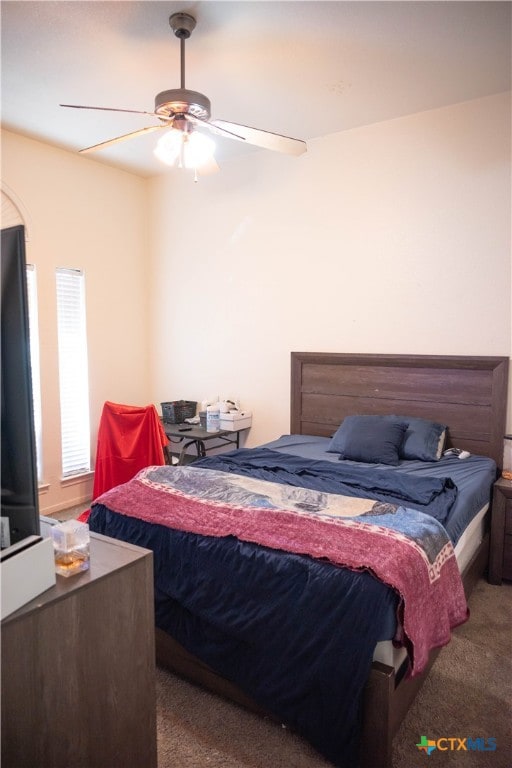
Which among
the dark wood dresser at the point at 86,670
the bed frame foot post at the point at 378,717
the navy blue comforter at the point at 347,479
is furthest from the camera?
the navy blue comforter at the point at 347,479

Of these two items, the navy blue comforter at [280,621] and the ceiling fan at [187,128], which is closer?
the navy blue comforter at [280,621]

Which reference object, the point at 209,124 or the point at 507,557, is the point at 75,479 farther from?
the point at 507,557

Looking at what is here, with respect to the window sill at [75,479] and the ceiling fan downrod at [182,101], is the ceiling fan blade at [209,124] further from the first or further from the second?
the window sill at [75,479]

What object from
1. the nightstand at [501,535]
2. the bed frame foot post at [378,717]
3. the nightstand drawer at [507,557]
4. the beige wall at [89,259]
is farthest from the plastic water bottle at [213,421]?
the bed frame foot post at [378,717]

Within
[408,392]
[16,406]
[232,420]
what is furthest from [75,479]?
[16,406]

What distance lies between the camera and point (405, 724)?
5.91 feet

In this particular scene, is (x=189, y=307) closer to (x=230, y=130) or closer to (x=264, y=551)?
(x=230, y=130)

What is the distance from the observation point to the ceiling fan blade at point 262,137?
2.30 metres

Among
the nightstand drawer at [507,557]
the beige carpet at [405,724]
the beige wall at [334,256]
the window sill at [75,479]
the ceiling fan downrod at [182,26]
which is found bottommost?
the beige carpet at [405,724]

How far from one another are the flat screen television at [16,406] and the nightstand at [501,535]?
2.63 m

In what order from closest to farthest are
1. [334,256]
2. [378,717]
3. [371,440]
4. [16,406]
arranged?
[16,406]
[378,717]
[371,440]
[334,256]

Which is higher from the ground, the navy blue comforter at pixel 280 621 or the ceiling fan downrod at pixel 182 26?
the ceiling fan downrod at pixel 182 26

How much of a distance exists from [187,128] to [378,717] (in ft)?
7.77

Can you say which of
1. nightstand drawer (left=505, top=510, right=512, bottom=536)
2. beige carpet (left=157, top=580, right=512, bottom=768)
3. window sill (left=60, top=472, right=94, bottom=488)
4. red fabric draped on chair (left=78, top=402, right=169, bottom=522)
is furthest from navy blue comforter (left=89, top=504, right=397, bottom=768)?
window sill (left=60, top=472, right=94, bottom=488)
